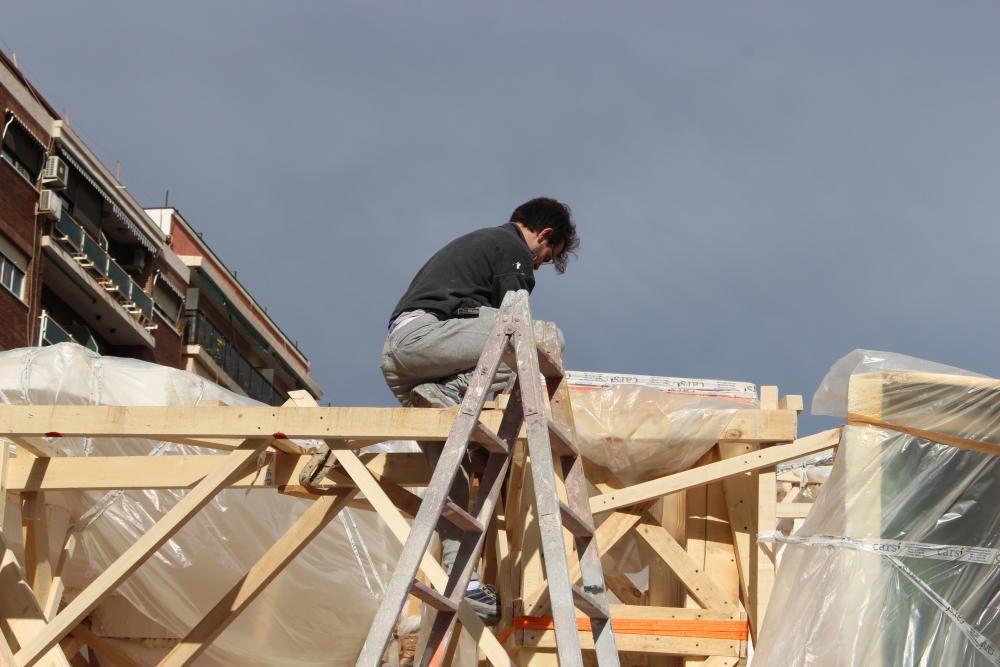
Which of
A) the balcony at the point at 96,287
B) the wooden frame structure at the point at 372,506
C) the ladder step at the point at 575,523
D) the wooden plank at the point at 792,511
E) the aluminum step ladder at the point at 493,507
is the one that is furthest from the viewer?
the balcony at the point at 96,287

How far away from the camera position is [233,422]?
6195mm

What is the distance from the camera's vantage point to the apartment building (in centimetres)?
3616

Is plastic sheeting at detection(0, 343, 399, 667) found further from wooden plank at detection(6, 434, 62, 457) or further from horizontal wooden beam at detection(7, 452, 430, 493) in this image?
wooden plank at detection(6, 434, 62, 457)

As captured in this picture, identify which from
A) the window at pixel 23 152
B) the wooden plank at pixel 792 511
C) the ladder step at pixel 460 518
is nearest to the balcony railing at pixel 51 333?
the window at pixel 23 152

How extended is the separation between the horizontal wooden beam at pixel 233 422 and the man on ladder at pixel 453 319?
0.49 meters

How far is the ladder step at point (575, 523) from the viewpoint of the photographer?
5594 millimetres

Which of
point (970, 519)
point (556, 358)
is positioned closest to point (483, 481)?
point (556, 358)

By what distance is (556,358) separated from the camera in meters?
6.27

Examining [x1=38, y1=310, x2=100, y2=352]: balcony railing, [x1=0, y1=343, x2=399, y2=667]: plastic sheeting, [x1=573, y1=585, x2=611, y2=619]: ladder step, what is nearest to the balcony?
[x1=38, y1=310, x2=100, y2=352]: balcony railing

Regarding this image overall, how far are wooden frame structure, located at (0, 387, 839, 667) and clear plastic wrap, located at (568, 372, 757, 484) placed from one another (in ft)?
0.53

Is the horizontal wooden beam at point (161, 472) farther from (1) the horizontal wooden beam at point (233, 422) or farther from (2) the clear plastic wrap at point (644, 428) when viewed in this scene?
(2) the clear plastic wrap at point (644, 428)

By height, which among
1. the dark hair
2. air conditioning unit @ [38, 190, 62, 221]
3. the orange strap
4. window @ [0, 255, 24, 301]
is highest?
air conditioning unit @ [38, 190, 62, 221]

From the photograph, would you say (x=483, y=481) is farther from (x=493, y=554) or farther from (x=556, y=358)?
(x=493, y=554)

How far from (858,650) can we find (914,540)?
0.61 meters
